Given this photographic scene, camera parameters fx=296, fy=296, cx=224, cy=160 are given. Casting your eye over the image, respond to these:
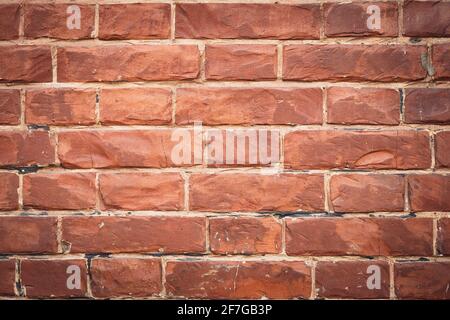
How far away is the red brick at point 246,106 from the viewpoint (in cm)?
59

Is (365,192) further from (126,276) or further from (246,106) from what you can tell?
(126,276)

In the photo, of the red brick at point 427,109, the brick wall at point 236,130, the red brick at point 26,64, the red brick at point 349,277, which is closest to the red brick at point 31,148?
the brick wall at point 236,130

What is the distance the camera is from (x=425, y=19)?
59cm

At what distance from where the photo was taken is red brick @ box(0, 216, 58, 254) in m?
0.60

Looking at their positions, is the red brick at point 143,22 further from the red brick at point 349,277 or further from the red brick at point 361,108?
the red brick at point 349,277

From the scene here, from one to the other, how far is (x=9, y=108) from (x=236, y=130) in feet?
1.51

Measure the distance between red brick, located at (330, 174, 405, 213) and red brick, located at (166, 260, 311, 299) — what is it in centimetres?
16

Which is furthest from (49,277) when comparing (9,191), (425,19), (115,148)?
(425,19)

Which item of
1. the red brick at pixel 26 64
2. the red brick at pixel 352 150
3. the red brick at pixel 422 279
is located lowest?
the red brick at pixel 422 279

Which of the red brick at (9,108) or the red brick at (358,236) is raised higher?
the red brick at (9,108)

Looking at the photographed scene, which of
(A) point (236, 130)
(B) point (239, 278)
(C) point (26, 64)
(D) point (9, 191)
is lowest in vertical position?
(B) point (239, 278)

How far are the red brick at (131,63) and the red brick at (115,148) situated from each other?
0.37 feet

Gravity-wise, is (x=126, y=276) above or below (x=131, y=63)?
below

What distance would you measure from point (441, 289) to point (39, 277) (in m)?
0.82
